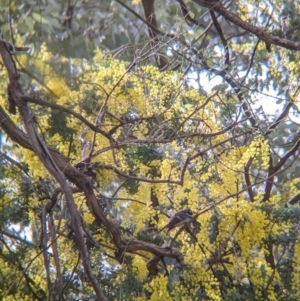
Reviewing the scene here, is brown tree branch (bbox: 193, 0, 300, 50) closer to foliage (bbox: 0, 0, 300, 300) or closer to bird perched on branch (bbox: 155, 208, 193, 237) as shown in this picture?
foliage (bbox: 0, 0, 300, 300)

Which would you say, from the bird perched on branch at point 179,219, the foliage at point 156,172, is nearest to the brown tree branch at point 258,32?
the foliage at point 156,172

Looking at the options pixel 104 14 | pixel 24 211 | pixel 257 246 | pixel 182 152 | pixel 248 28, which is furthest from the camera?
pixel 104 14

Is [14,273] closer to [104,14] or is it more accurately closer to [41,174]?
[41,174]

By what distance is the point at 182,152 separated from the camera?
9.40 feet

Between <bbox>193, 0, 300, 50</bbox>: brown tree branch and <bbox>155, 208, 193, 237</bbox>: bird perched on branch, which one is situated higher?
<bbox>193, 0, 300, 50</bbox>: brown tree branch

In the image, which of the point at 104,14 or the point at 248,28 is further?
the point at 104,14

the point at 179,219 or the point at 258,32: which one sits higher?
the point at 258,32

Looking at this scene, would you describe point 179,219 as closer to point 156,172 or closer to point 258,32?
point 156,172

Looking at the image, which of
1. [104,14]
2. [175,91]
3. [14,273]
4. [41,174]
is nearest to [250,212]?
[175,91]

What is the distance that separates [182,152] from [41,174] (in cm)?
60

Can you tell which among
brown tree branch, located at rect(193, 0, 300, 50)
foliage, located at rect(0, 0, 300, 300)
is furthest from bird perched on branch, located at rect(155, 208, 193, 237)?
brown tree branch, located at rect(193, 0, 300, 50)

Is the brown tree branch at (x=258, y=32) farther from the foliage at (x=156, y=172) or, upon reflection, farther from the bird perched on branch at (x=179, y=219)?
the bird perched on branch at (x=179, y=219)

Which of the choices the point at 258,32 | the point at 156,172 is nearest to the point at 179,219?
the point at 156,172

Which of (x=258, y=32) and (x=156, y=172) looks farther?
(x=156, y=172)
